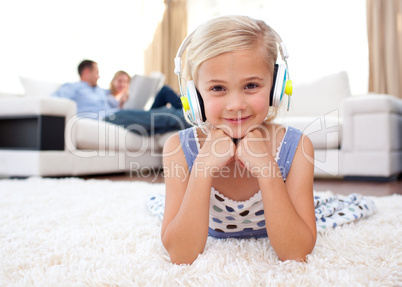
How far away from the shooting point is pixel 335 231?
0.84m

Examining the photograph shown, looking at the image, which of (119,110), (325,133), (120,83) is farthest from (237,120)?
(120,83)

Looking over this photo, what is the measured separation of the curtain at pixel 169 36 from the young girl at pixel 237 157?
490cm

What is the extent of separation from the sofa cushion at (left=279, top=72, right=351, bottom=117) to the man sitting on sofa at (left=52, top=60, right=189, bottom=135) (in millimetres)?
1091

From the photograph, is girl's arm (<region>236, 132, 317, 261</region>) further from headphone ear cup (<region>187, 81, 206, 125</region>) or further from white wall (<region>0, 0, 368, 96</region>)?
white wall (<region>0, 0, 368, 96</region>)

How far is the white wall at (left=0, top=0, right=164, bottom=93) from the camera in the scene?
354 centimetres

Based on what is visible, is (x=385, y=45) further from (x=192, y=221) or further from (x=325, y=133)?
(x=192, y=221)

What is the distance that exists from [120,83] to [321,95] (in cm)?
231

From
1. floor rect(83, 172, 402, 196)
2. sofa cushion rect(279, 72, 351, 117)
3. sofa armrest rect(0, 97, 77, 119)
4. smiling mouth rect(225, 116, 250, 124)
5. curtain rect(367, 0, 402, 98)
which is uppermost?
curtain rect(367, 0, 402, 98)

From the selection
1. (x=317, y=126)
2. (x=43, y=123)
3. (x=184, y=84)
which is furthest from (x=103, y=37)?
(x=184, y=84)

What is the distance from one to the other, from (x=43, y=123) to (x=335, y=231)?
6.47ft

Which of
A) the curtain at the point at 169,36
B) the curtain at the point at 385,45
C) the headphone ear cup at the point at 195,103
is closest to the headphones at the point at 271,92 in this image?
the headphone ear cup at the point at 195,103

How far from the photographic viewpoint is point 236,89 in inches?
24.7

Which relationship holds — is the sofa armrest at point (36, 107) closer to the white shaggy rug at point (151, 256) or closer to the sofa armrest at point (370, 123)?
the white shaggy rug at point (151, 256)

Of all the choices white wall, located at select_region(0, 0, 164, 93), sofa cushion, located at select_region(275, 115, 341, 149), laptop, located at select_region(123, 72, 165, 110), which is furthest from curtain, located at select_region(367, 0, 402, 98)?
white wall, located at select_region(0, 0, 164, 93)
